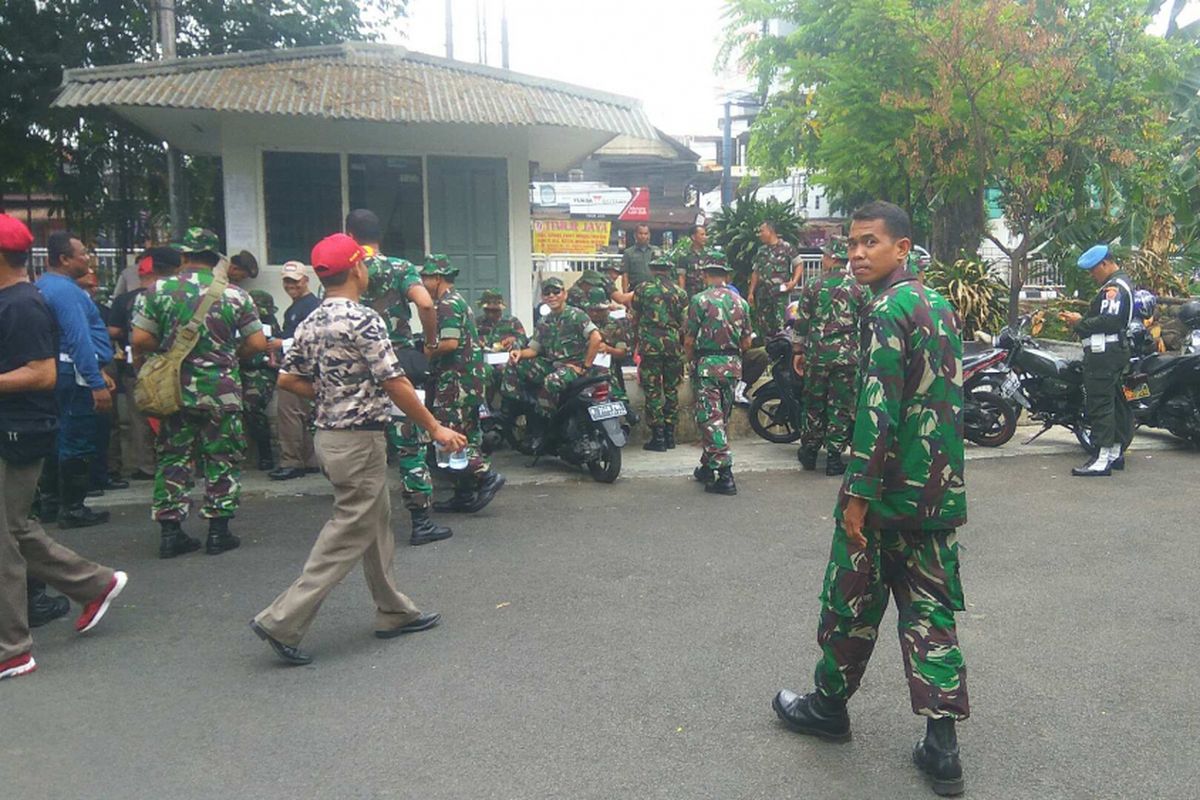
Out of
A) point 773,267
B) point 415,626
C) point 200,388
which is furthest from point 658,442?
point 415,626

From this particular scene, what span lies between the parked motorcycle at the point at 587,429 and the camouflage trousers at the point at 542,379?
5 cm

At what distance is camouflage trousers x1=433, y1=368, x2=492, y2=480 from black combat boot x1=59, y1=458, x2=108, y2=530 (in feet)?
7.91

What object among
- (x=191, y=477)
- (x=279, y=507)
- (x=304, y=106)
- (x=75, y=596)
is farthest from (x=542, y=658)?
(x=304, y=106)

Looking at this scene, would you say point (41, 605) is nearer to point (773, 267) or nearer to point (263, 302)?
point (263, 302)

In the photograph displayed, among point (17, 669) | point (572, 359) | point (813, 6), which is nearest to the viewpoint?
point (17, 669)

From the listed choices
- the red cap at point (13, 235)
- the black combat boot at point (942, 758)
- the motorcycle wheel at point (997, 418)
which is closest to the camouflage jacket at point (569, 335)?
the motorcycle wheel at point (997, 418)

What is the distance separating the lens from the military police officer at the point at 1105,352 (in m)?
7.81

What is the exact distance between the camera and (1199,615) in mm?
4742

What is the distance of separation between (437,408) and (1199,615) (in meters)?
4.60

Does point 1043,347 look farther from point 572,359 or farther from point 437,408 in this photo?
point 437,408

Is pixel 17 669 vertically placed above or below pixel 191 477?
below

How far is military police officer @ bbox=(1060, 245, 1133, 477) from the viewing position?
7.81m

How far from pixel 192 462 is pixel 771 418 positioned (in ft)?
17.7

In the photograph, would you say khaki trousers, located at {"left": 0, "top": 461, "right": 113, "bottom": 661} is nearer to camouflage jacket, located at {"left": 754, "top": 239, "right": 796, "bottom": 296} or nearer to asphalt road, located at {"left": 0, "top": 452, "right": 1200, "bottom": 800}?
asphalt road, located at {"left": 0, "top": 452, "right": 1200, "bottom": 800}
